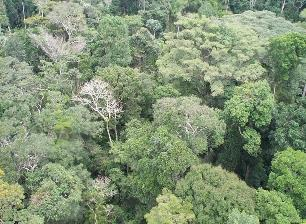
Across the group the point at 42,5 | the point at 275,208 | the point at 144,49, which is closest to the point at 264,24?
the point at 144,49

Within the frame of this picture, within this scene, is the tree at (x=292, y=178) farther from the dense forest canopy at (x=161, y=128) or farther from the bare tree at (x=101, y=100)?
the bare tree at (x=101, y=100)

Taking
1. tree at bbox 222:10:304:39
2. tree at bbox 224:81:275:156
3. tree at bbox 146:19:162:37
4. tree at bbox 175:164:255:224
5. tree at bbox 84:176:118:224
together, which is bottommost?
tree at bbox 84:176:118:224

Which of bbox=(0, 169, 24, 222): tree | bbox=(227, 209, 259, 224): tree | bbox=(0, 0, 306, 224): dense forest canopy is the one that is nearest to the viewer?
bbox=(227, 209, 259, 224): tree

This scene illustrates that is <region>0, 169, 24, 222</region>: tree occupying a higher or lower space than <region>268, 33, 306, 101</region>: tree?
lower

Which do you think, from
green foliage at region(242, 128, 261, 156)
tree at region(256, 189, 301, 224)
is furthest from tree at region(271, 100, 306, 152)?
tree at region(256, 189, 301, 224)

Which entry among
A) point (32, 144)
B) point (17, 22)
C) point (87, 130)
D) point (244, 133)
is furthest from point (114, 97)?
point (17, 22)

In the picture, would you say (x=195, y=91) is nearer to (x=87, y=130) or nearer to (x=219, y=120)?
(x=219, y=120)

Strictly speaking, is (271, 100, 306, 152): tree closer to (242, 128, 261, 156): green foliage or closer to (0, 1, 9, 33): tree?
(242, 128, 261, 156): green foliage
